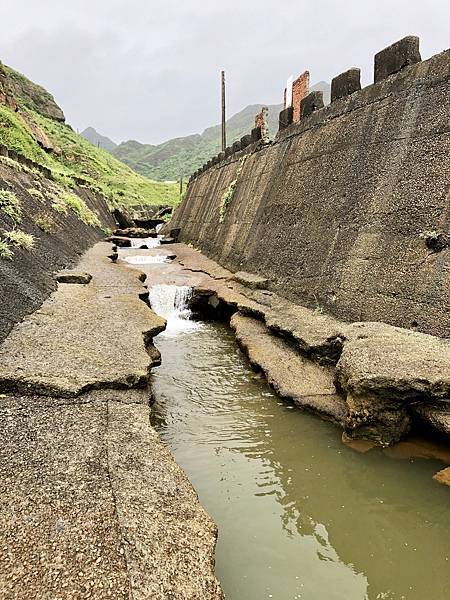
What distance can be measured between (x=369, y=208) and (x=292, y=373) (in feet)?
8.60

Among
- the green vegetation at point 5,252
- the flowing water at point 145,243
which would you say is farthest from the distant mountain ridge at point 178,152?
the green vegetation at point 5,252

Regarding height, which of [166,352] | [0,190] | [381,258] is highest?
[0,190]

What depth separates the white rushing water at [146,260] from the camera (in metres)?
14.5

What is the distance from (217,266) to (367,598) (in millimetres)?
9819

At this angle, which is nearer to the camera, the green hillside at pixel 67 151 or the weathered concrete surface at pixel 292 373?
the weathered concrete surface at pixel 292 373

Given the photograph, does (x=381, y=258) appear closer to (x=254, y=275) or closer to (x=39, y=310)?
(x=254, y=275)

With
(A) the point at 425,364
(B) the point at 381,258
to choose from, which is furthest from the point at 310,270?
(A) the point at 425,364

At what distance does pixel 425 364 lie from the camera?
3988mm

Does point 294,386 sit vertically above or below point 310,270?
below

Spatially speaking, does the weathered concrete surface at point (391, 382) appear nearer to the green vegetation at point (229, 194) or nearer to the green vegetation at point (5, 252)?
the green vegetation at point (5, 252)

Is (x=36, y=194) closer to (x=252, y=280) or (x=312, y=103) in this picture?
(x=252, y=280)

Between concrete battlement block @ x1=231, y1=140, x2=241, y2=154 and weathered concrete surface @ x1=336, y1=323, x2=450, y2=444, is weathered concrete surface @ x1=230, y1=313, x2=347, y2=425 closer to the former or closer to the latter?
weathered concrete surface @ x1=336, y1=323, x2=450, y2=444

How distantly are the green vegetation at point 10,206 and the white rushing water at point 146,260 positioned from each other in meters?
5.71

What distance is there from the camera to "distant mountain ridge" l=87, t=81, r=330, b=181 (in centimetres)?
7662
